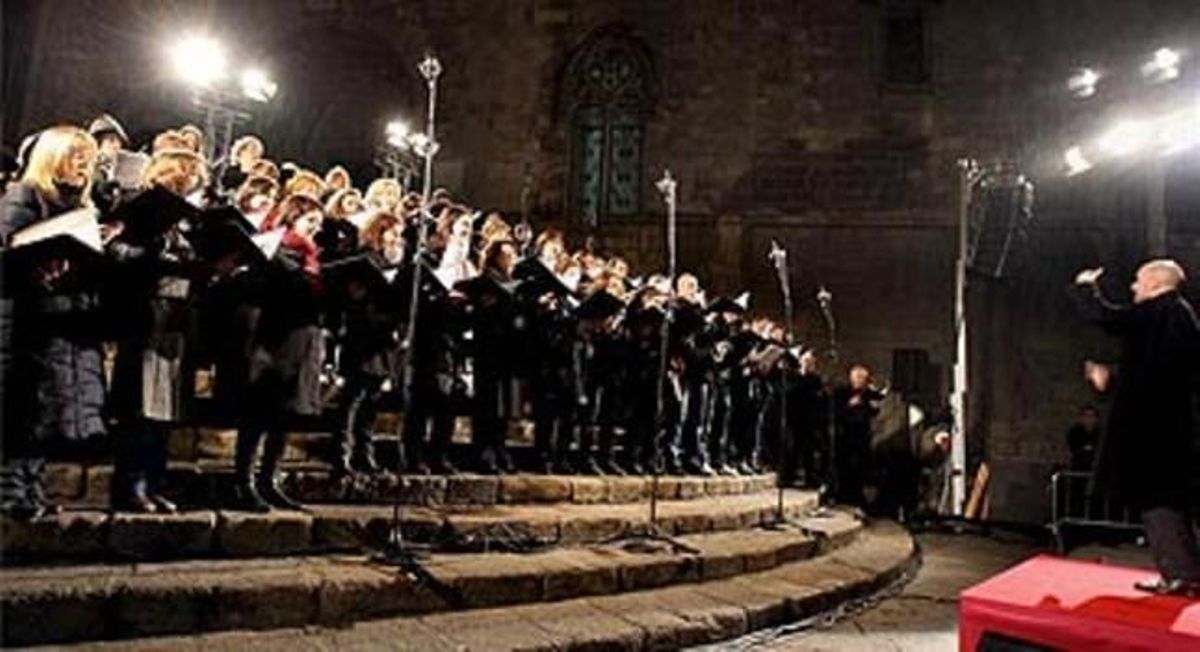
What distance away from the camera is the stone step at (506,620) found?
3699 mm

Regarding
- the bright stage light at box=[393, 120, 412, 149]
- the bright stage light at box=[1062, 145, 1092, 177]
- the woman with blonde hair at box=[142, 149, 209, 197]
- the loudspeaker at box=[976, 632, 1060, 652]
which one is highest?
the bright stage light at box=[393, 120, 412, 149]

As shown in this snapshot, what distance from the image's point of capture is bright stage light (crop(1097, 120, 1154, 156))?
15.3m

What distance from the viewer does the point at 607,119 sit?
60.3ft

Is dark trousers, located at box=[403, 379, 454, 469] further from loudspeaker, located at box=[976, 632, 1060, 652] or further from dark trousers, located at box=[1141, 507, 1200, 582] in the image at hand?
dark trousers, located at box=[1141, 507, 1200, 582]

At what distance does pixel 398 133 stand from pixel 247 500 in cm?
1420

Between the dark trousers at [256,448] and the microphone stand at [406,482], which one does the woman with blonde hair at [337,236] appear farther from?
the dark trousers at [256,448]

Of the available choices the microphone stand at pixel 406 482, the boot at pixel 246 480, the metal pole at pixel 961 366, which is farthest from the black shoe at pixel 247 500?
the metal pole at pixel 961 366

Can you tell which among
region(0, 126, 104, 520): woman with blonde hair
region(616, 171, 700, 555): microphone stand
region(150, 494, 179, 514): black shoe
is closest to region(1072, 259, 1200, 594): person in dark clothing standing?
region(616, 171, 700, 555): microphone stand

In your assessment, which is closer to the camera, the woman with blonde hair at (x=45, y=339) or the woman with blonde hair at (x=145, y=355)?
the woman with blonde hair at (x=45, y=339)

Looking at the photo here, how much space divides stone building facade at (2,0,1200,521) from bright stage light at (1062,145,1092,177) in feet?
1.00

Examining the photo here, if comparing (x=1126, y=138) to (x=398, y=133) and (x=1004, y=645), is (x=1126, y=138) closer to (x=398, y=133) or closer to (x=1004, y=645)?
(x=398, y=133)

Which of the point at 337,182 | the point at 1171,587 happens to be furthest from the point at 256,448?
the point at 1171,587

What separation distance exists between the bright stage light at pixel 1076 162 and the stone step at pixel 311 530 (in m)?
12.6

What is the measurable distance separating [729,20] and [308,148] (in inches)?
356
